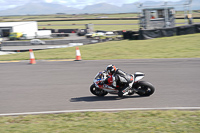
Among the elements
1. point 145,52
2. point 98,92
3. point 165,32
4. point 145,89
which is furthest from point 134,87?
point 165,32

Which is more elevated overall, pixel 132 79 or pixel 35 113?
pixel 132 79

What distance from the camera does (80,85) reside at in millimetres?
10961

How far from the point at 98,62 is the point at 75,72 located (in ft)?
9.48

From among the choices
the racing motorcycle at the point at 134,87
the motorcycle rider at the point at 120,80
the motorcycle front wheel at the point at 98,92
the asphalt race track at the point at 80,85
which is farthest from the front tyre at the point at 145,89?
the motorcycle front wheel at the point at 98,92

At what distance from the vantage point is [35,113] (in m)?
7.64

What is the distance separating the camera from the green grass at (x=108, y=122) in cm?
598

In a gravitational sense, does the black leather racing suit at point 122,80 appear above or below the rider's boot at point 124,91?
above

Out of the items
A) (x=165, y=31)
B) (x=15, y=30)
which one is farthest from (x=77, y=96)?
(x=15, y=30)

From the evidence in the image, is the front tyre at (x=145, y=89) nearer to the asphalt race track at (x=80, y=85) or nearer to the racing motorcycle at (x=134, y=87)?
the racing motorcycle at (x=134, y=87)

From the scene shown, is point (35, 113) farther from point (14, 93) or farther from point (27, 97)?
point (14, 93)

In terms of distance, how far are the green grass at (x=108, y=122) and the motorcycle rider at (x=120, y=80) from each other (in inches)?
59.8

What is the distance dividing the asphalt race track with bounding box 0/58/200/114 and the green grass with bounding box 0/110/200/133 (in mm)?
834

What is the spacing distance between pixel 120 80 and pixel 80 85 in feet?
8.60

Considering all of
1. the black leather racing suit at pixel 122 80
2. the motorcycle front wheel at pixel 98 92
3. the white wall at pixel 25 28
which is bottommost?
the motorcycle front wheel at pixel 98 92
